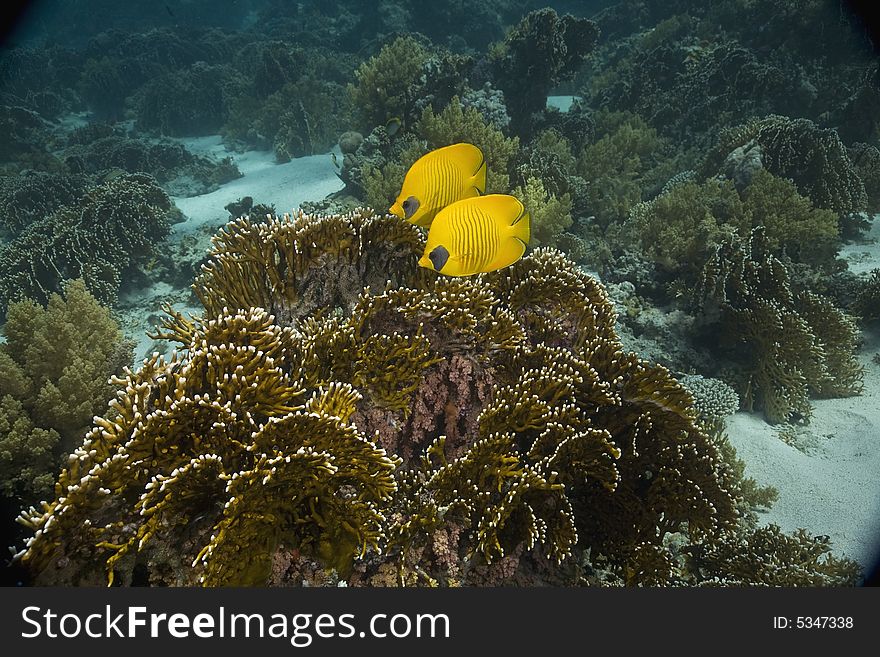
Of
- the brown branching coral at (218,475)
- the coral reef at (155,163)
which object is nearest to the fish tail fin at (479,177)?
the brown branching coral at (218,475)

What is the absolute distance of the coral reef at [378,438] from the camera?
2.06 meters

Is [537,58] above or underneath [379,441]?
above

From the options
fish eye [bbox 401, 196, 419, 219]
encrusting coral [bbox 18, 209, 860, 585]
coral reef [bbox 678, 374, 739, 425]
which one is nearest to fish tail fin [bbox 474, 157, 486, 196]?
fish eye [bbox 401, 196, 419, 219]

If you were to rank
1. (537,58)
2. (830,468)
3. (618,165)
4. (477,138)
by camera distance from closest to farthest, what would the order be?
(830,468) → (477,138) → (618,165) → (537,58)

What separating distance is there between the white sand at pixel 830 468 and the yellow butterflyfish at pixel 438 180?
3.77 metres

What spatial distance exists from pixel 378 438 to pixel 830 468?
14.0ft

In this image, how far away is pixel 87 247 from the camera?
7426 mm

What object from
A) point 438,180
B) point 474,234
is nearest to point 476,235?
point 474,234

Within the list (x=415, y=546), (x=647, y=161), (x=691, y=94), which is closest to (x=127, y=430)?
(x=415, y=546)

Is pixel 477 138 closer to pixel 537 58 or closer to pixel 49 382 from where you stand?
pixel 537 58

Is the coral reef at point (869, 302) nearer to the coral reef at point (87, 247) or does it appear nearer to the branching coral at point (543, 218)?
the branching coral at point (543, 218)

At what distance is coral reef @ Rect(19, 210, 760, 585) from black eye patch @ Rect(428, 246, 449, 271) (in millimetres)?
704

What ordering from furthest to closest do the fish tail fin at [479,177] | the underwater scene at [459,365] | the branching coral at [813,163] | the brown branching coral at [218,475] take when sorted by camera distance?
the branching coral at [813,163], the fish tail fin at [479,177], the underwater scene at [459,365], the brown branching coral at [218,475]

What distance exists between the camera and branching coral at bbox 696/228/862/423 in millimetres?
4859
